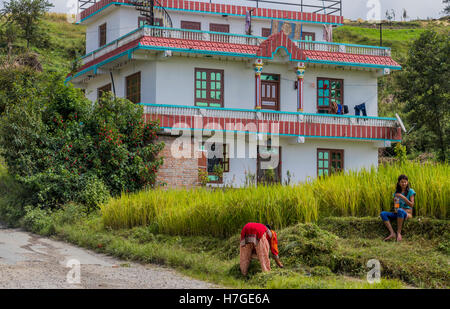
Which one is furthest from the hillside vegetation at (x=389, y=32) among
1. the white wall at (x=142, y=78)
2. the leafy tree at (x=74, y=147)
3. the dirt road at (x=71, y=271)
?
the dirt road at (x=71, y=271)

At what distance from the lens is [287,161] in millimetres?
28203

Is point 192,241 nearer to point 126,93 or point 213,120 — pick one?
point 213,120

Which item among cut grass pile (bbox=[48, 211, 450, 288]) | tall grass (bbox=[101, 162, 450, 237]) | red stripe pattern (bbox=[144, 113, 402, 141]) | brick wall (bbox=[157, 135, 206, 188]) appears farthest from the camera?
red stripe pattern (bbox=[144, 113, 402, 141])

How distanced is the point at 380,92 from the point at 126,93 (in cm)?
2709

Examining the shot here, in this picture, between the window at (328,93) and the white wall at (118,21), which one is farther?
the white wall at (118,21)

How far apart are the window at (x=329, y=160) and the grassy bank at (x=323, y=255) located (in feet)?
46.6

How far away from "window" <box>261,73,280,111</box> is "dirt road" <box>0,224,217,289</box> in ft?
45.7

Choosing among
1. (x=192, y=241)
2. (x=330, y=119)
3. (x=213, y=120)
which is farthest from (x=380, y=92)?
(x=192, y=241)

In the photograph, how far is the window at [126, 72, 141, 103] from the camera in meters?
28.0

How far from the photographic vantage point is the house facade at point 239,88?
25.5 m

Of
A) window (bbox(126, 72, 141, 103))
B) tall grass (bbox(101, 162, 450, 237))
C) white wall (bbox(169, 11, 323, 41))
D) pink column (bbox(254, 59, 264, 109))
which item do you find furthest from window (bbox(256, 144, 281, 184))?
tall grass (bbox(101, 162, 450, 237))

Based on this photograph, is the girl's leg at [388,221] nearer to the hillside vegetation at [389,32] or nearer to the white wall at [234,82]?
the white wall at [234,82]

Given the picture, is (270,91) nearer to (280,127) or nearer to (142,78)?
(280,127)

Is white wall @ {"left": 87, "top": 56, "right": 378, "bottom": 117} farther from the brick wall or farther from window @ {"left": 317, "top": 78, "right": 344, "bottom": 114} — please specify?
the brick wall
